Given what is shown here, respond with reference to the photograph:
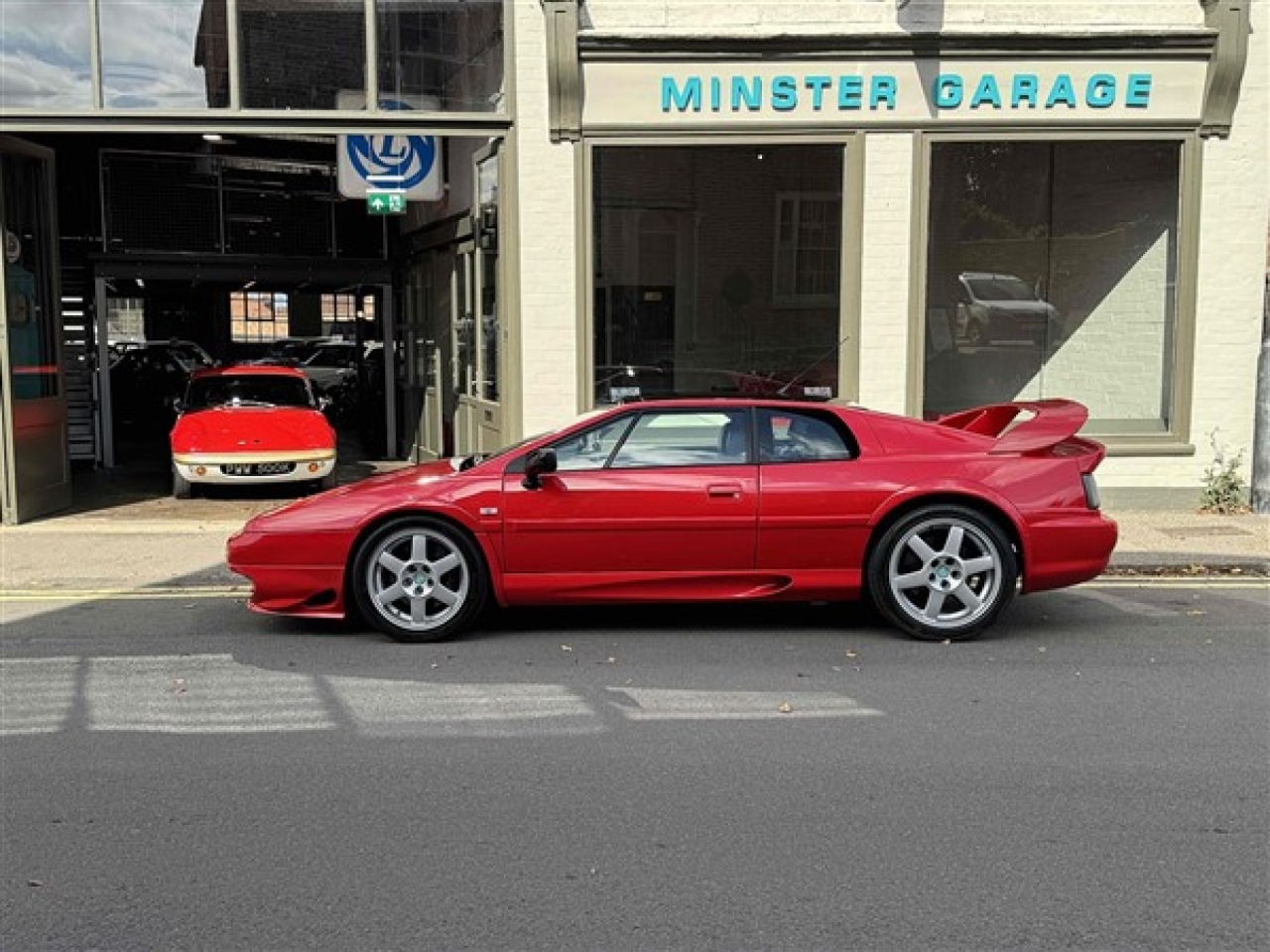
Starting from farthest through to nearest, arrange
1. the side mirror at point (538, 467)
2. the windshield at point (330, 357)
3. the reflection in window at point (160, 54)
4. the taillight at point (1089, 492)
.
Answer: the windshield at point (330, 357), the reflection in window at point (160, 54), the taillight at point (1089, 492), the side mirror at point (538, 467)

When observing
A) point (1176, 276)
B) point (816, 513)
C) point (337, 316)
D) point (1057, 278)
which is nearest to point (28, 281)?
point (816, 513)

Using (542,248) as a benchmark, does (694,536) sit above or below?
below

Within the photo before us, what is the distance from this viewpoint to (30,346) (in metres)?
11.6

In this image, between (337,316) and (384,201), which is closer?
(384,201)

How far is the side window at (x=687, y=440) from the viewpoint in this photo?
278 inches

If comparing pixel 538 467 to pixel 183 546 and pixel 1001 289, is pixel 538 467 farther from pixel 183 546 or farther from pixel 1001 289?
pixel 1001 289

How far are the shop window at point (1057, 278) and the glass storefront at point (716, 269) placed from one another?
3.48ft

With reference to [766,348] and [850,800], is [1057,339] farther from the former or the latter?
[850,800]

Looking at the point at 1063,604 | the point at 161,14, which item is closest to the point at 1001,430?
the point at 1063,604

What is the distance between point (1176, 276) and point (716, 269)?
4280 mm

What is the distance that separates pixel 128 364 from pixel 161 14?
36.6 feet

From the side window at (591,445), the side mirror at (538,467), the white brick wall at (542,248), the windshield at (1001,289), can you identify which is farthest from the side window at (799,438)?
the windshield at (1001,289)

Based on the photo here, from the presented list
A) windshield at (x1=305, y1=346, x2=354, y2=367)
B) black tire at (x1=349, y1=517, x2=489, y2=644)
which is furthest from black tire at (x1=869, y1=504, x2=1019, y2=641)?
windshield at (x1=305, y1=346, x2=354, y2=367)

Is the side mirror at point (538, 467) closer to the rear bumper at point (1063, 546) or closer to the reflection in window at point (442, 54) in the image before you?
the rear bumper at point (1063, 546)
